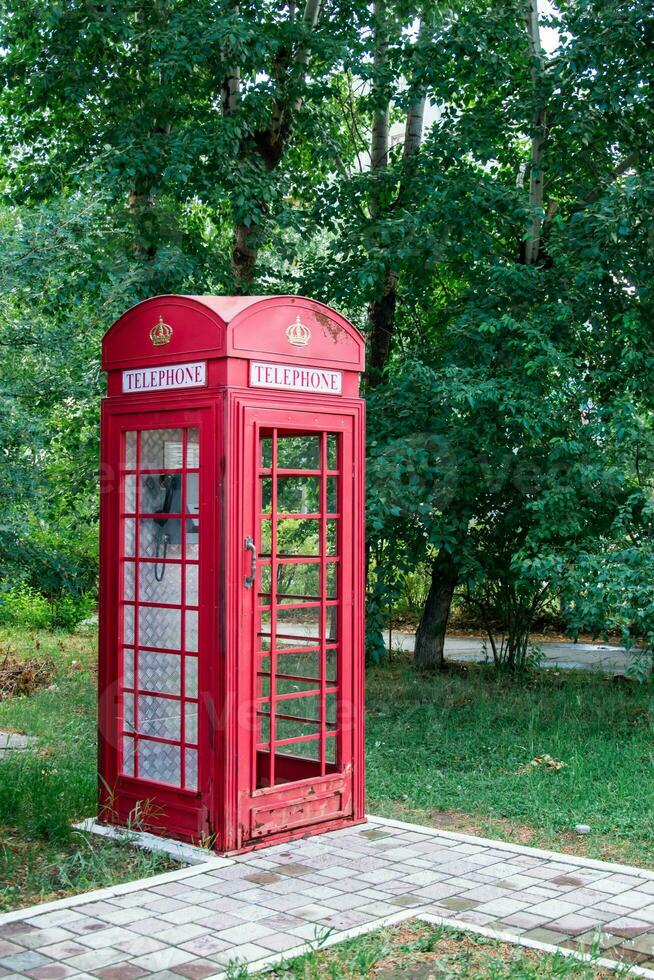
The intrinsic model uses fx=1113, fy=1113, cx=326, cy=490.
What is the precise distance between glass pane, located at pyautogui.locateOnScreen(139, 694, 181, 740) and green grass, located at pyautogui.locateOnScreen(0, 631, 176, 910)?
627 millimetres

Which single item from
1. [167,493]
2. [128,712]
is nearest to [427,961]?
[128,712]

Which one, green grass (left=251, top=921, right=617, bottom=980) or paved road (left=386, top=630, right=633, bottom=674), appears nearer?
green grass (left=251, top=921, right=617, bottom=980)

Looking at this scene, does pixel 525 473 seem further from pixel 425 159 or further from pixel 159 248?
pixel 159 248

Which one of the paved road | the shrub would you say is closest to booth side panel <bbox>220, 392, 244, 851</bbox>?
the paved road

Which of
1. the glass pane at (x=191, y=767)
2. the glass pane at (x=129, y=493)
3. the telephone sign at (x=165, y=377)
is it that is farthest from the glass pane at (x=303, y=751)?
the telephone sign at (x=165, y=377)

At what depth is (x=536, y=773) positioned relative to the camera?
26.1 ft

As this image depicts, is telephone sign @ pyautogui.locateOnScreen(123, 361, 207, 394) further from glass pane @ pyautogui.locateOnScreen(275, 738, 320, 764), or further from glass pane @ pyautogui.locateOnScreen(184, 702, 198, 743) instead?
glass pane @ pyautogui.locateOnScreen(275, 738, 320, 764)

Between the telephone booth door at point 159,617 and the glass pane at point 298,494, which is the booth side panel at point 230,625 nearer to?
the telephone booth door at point 159,617

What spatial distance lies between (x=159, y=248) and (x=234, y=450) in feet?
17.8

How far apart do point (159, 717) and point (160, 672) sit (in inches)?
9.8

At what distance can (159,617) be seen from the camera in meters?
6.21

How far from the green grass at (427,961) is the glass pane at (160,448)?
8.96 feet

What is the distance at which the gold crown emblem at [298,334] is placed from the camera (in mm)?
6145

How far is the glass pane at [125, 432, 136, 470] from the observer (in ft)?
20.6
